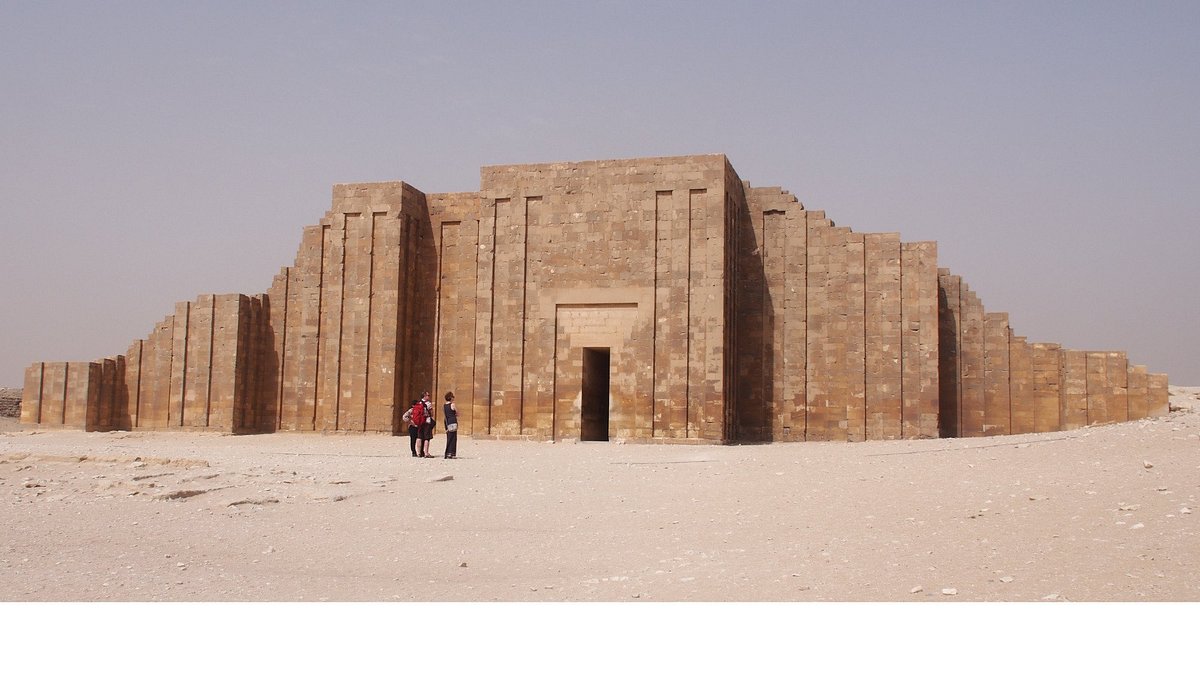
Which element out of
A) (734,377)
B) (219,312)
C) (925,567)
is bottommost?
(925,567)

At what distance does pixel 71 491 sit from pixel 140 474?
1.45 m

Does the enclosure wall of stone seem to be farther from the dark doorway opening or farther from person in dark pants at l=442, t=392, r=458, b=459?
person in dark pants at l=442, t=392, r=458, b=459

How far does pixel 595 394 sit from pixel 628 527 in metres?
13.9

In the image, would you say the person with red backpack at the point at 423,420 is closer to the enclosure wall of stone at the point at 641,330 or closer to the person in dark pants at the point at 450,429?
the person in dark pants at the point at 450,429

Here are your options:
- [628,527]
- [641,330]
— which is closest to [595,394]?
[641,330]

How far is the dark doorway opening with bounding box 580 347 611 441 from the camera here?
917 inches

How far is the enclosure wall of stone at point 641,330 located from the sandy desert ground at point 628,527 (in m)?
6.59

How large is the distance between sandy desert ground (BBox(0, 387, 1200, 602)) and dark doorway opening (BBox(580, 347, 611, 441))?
7.28m

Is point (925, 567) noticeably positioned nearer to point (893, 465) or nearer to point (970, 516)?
point (970, 516)

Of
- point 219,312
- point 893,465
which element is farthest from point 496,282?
point 893,465

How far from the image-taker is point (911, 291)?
22.9 meters

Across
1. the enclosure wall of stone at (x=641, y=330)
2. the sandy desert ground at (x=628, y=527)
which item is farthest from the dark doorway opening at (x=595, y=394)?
the sandy desert ground at (x=628, y=527)

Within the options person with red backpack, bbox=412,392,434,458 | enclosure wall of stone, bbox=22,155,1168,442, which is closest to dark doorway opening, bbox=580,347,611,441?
enclosure wall of stone, bbox=22,155,1168,442

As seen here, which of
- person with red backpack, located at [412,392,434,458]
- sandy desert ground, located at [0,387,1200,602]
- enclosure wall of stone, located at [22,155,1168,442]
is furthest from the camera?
enclosure wall of stone, located at [22,155,1168,442]
